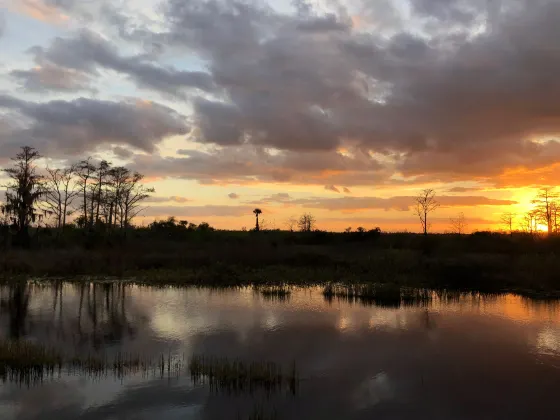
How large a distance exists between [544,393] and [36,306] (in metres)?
23.7

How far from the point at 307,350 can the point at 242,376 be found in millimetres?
4282

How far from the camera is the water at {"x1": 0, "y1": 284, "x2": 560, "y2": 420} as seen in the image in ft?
39.5

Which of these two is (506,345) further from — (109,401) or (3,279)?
(3,279)

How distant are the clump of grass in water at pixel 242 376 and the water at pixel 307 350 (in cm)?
37

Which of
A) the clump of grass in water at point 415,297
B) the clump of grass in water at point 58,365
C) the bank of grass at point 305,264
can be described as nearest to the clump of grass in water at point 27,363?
the clump of grass in water at point 58,365

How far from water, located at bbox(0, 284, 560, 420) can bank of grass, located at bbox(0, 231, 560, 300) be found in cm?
504

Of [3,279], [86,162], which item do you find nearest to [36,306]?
[3,279]

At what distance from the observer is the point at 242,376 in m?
13.6

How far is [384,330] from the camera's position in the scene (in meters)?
20.8

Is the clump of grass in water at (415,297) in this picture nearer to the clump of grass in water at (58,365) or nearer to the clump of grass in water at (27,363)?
the clump of grass in water at (58,365)

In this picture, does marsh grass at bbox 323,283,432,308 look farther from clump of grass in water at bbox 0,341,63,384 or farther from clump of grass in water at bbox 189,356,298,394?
clump of grass in water at bbox 0,341,63,384

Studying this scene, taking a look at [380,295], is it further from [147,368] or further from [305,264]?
[147,368]

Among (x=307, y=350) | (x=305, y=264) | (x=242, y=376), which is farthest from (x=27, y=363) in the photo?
(x=305, y=264)

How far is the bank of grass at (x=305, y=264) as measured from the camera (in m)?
34.5
